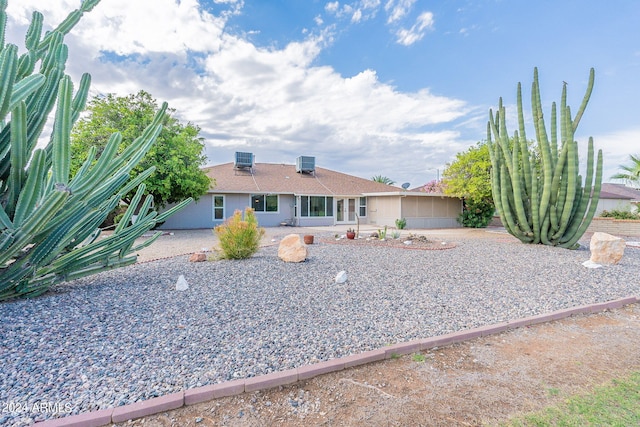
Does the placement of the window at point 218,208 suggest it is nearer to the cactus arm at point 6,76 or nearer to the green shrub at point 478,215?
the green shrub at point 478,215

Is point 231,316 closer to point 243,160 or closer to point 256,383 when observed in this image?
point 256,383

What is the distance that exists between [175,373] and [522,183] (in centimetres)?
1227

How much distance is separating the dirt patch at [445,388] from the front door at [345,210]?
64.9 feet

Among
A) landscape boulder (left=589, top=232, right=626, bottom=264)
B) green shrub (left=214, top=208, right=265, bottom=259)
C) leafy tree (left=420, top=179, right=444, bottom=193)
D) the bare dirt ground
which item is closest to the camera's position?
the bare dirt ground

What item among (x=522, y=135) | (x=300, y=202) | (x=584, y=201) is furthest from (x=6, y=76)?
(x=300, y=202)

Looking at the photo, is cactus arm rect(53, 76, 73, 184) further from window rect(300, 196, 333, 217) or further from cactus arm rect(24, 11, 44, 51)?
window rect(300, 196, 333, 217)

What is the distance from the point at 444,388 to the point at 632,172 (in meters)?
27.3

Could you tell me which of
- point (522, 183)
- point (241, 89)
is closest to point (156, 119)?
point (241, 89)

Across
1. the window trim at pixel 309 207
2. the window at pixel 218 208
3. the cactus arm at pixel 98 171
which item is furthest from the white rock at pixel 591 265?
the window at pixel 218 208

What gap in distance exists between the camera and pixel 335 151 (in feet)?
100

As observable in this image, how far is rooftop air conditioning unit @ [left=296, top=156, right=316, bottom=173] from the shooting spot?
1023 inches

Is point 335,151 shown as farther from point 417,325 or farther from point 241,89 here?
point 417,325

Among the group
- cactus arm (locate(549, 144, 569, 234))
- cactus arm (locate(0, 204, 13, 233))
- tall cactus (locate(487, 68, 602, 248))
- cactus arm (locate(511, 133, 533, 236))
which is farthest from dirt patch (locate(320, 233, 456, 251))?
cactus arm (locate(0, 204, 13, 233))

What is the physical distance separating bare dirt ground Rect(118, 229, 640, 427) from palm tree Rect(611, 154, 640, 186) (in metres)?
24.2
